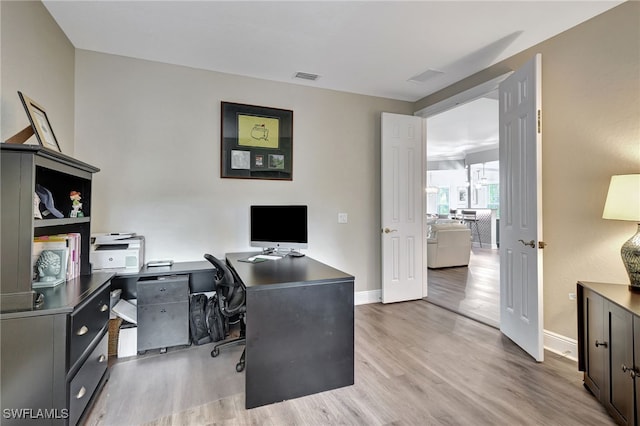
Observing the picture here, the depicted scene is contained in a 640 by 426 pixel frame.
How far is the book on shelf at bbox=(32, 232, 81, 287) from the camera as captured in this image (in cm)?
170

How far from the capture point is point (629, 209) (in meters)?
1.83

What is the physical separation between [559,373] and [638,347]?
87 centimetres

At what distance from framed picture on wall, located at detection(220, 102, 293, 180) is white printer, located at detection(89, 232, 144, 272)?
3.56 feet

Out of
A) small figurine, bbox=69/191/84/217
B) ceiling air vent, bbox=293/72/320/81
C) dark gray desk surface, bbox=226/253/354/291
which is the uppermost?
ceiling air vent, bbox=293/72/320/81

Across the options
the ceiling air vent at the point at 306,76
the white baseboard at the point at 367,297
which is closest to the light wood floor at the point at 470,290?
the white baseboard at the point at 367,297

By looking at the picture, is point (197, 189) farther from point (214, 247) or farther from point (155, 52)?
point (155, 52)

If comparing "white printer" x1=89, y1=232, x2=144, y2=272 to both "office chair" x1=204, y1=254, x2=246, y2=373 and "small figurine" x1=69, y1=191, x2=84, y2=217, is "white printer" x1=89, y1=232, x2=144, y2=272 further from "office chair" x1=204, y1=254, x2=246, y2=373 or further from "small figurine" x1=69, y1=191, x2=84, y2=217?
"office chair" x1=204, y1=254, x2=246, y2=373

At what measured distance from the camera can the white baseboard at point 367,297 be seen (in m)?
3.80

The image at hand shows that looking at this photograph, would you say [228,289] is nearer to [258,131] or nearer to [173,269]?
[173,269]

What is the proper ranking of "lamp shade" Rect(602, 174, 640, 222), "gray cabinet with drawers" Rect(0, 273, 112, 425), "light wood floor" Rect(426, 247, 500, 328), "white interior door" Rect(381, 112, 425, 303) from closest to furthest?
"gray cabinet with drawers" Rect(0, 273, 112, 425) < "lamp shade" Rect(602, 174, 640, 222) < "light wood floor" Rect(426, 247, 500, 328) < "white interior door" Rect(381, 112, 425, 303)

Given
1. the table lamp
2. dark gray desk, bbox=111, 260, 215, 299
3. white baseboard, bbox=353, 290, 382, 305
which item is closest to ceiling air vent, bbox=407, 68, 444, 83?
the table lamp

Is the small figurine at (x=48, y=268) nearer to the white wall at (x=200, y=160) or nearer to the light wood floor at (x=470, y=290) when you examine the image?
the white wall at (x=200, y=160)

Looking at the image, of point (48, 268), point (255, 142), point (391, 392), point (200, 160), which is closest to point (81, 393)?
point (48, 268)

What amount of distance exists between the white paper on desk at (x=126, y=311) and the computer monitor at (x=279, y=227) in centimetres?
114
